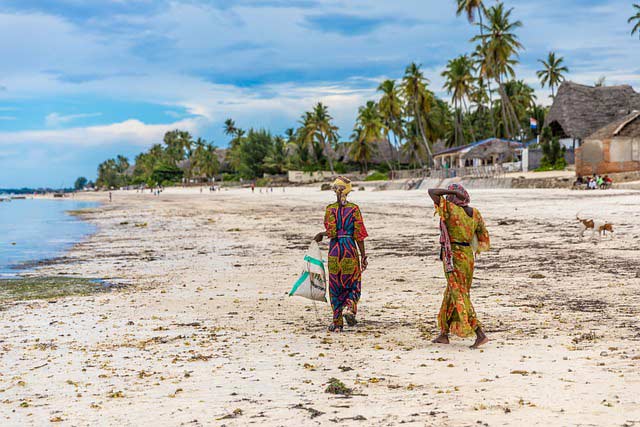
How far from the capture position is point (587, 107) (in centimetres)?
5222

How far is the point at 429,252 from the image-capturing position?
1350 centimetres

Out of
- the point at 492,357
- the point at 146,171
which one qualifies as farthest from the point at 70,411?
the point at 146,171

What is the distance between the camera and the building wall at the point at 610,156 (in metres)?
37.1

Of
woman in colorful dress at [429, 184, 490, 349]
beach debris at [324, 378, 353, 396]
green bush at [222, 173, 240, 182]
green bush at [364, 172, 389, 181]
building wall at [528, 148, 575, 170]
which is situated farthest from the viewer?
green bush at [222, 173, 240, 182]

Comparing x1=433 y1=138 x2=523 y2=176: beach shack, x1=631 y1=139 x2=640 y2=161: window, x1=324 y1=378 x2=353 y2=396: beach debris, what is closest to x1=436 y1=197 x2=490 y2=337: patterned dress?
x1=324 y1=378 x2=353 y2=396: beach debris

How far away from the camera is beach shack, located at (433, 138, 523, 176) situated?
4728 centimetres

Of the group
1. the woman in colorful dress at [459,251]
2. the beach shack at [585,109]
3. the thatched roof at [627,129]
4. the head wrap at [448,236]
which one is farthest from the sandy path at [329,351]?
the beach shack at [585,109]

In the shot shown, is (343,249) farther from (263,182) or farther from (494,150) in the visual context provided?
(263,182)

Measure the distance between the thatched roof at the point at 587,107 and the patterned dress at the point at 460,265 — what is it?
48.5m

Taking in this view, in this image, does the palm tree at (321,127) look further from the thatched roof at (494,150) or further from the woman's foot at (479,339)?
the woman's foot at (479,339)

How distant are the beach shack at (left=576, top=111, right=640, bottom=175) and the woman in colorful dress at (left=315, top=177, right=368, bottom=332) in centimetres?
3363

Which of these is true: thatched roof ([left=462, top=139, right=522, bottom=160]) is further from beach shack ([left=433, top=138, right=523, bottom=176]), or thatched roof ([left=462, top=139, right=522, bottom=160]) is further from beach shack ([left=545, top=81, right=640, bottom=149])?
beach shack ([left=545, top=81, right=640, bottom=149])

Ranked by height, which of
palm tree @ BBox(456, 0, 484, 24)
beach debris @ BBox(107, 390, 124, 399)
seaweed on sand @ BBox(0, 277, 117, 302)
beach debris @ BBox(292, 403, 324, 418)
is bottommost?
seaweed on sand @ BBox(0, 277, 117, 302)

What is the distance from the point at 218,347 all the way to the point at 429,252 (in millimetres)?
7930
